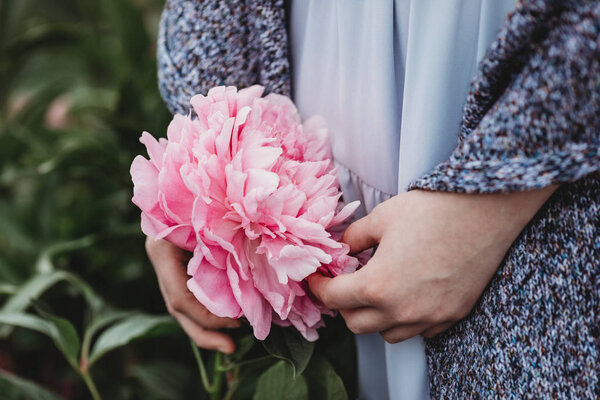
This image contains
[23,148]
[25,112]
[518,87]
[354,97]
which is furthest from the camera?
[25,112]

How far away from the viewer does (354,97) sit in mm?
502

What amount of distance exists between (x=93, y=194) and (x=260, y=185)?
66 cm

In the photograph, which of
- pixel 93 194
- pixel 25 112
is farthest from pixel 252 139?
pixel 25 112

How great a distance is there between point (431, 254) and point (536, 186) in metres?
0.09

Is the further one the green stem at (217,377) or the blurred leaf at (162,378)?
the blurred leaf at (162,378)

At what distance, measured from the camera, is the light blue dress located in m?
0.43

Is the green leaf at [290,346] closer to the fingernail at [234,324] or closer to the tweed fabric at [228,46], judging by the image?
the fingernail at [234,324]

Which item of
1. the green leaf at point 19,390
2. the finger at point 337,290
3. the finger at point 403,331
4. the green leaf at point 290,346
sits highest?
the finger at point 337,290

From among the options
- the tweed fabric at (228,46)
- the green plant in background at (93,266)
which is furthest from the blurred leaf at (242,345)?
the tweed fabric at (228,46)

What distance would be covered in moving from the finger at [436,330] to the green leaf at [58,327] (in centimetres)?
39

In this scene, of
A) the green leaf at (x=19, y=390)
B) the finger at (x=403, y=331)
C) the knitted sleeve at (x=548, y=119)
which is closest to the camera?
the knitted sleeve at (x=548, y=119)

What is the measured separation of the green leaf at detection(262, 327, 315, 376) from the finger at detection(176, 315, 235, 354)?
0.06 m

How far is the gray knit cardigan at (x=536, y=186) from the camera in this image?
1.14 feet

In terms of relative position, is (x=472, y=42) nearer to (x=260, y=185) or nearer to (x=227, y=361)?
(x=260, y=185)
